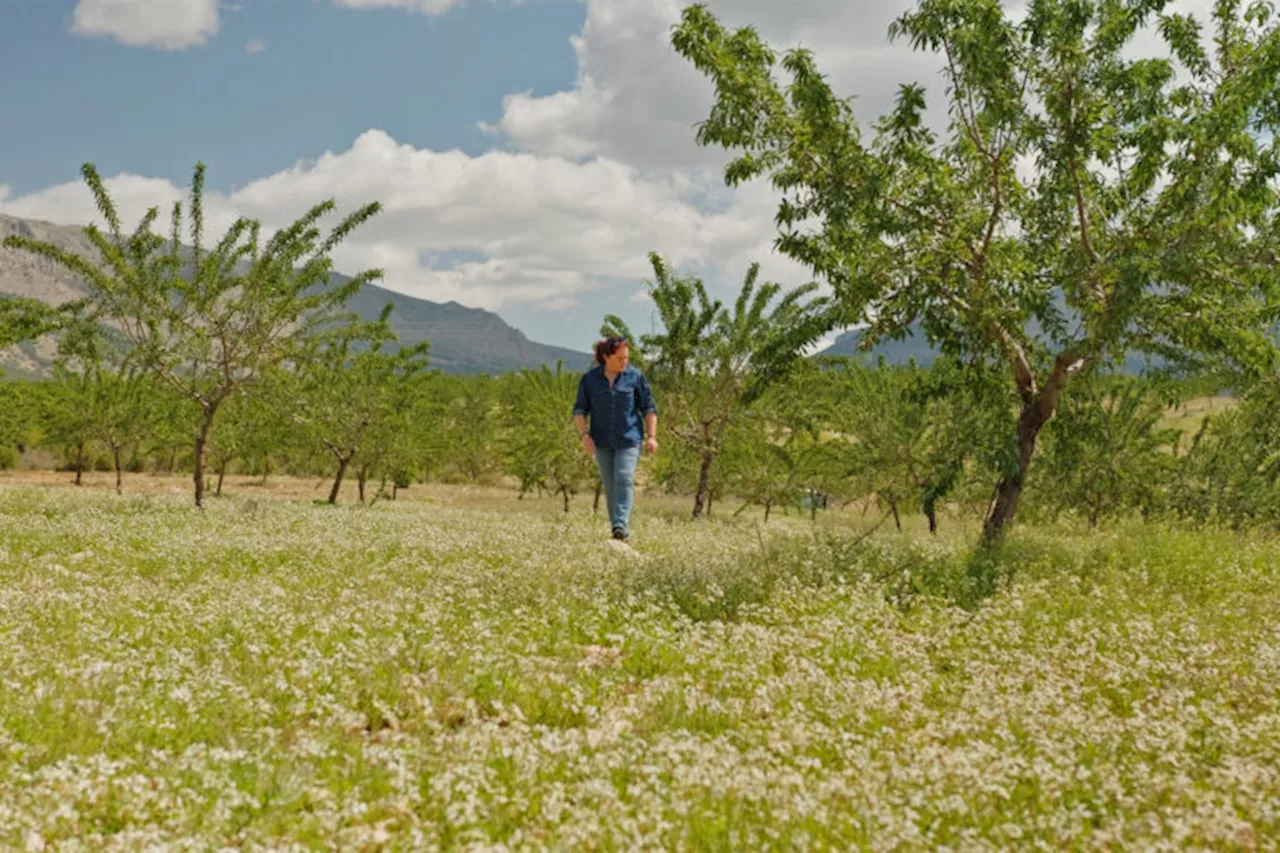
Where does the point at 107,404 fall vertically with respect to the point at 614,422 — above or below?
above

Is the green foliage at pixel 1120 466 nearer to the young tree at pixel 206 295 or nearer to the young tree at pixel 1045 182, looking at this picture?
the young tree at pixel 1045 182

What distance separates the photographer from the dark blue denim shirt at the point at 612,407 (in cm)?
1222

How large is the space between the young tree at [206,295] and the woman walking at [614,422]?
9.86 metres

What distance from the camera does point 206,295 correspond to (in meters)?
19.1

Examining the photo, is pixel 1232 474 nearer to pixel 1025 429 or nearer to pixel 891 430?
pixel 891 430

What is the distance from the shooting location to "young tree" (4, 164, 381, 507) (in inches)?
731

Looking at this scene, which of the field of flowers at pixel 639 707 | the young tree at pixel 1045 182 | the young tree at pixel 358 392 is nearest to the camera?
the field of flowers at pixel 639 707

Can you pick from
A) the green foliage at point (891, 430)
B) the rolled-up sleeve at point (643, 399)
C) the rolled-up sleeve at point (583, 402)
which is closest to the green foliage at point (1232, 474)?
the green foliage at point (891, 430)

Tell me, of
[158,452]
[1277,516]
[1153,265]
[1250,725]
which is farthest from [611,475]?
[158,452]

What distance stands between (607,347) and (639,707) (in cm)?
723

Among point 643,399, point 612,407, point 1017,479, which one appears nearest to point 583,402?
point 612,407

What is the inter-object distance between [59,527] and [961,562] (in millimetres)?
12866

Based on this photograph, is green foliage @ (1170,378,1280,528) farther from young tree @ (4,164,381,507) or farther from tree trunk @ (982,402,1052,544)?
young tree @ (4,164,381,507)

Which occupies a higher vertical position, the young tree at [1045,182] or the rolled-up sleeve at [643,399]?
the young tree at [1045,182]
